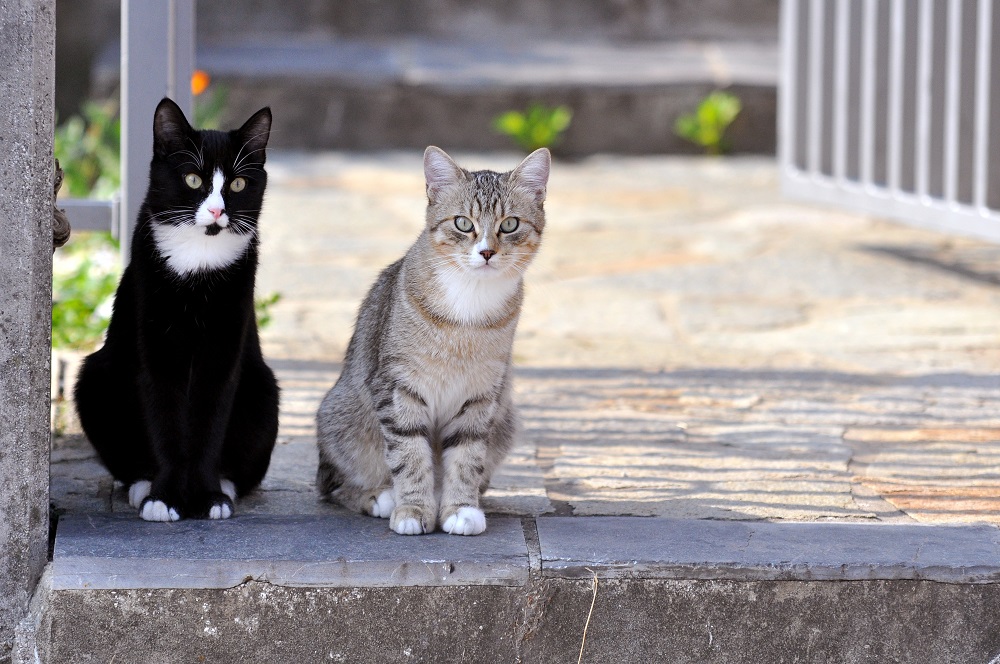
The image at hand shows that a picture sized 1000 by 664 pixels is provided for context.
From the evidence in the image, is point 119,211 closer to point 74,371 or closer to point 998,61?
point 74,371

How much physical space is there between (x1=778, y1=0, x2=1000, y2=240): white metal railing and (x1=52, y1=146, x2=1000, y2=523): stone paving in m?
0.37

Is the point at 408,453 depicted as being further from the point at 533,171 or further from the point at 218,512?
the point at 533,171

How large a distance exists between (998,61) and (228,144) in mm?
3639

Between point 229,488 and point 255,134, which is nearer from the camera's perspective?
point 255,134

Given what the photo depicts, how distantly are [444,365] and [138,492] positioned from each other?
0.75 meters

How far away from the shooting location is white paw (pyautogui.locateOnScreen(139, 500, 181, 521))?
2.48 m

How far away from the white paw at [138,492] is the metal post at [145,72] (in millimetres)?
922

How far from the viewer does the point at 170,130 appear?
2479 millimetres

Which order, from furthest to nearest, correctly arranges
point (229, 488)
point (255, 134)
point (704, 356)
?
1. point (704, 356)
2. point (229, 488)
3. point (255, 134)

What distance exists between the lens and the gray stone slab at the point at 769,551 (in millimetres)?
2330

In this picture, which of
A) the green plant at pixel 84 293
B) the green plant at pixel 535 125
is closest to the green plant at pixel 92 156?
the green plant at pixel 84 293

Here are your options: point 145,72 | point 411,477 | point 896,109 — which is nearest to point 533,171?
point 411,477

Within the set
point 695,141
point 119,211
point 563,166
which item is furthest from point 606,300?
point 695,141

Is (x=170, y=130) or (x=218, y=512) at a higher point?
(x=170, y=130)
